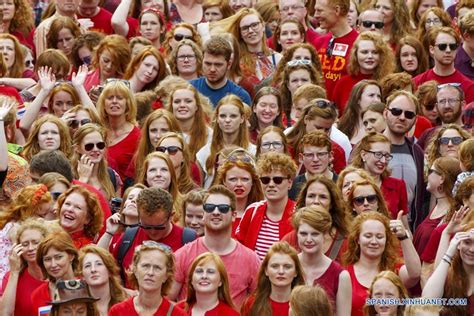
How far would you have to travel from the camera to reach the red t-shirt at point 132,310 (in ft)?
48.2

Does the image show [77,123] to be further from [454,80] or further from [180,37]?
[454,80]

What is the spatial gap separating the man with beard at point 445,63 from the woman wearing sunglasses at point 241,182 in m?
3.52

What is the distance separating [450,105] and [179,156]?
8.98ft

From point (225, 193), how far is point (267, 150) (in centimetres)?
173

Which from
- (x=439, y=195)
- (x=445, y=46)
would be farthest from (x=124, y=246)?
(x=445, y=46)

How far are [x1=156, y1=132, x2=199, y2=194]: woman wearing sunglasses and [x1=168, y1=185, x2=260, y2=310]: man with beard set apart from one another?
1.70m

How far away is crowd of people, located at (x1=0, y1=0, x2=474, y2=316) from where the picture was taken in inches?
590

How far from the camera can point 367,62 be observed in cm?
1966

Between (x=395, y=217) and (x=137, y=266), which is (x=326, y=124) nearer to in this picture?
(x=395, y=217)

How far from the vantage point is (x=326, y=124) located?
17891mm

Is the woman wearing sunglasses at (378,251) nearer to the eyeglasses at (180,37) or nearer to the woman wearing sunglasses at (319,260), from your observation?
the woman wearing sunglasses at (319,260)

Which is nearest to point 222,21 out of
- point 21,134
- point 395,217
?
point 21,134

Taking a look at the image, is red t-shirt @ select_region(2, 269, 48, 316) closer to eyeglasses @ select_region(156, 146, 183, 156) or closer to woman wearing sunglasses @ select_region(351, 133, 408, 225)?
eyeglasses @ select_region(156, 146, 183, 156)

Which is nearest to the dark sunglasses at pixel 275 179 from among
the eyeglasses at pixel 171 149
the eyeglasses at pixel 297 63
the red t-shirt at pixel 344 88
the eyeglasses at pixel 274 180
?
the eyeglasses at pixel 274 180
